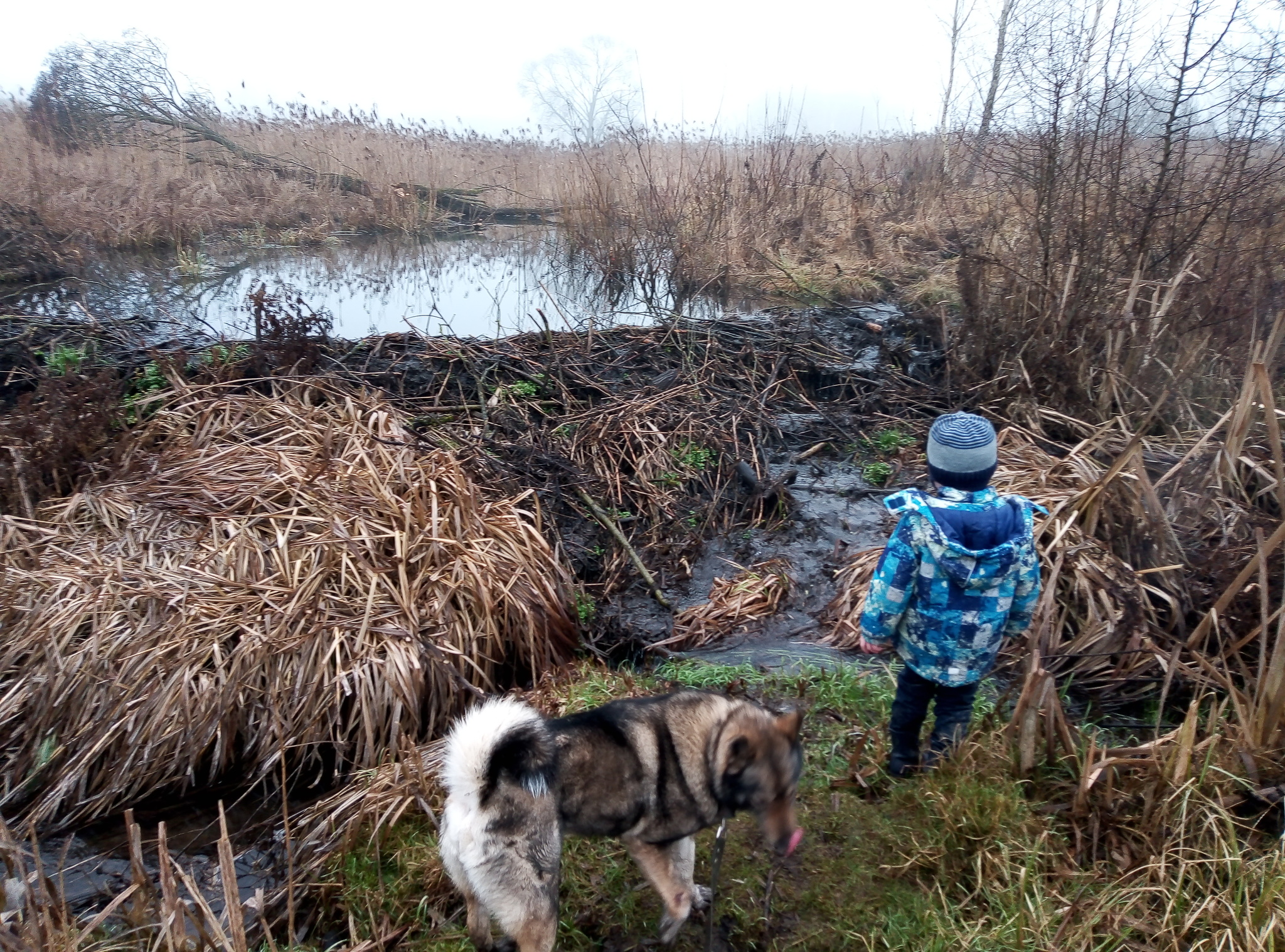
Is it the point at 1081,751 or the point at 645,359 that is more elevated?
the point at 645,359

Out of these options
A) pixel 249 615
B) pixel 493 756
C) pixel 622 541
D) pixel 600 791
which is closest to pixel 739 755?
pixel 600 791

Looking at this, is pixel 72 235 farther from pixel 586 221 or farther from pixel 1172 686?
pixel 1172 686

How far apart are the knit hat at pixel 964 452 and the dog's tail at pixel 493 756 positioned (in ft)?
5.98

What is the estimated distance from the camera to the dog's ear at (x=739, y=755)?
269 centimetres

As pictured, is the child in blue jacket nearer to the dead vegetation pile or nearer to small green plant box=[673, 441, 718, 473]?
the dead vegetation pile

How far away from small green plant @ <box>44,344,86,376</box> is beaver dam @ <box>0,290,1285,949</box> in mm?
44

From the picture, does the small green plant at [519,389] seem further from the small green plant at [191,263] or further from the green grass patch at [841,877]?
the small green plant at [191,263]

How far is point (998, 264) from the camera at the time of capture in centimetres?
728

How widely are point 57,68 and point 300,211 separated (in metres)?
6.49

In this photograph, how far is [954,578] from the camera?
3166 mm

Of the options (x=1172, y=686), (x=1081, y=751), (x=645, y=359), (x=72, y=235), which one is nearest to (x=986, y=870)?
(x=1081, y=751)

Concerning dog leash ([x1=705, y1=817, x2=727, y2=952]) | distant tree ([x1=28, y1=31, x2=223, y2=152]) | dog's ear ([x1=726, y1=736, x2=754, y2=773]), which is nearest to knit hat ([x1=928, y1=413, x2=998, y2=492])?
dog's ear ([x1=726, y1=736, x2=754, y2=773])

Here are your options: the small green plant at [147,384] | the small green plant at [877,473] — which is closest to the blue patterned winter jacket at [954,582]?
the small green plant at [877,473]

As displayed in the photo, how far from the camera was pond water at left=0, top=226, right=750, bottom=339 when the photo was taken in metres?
9.10
